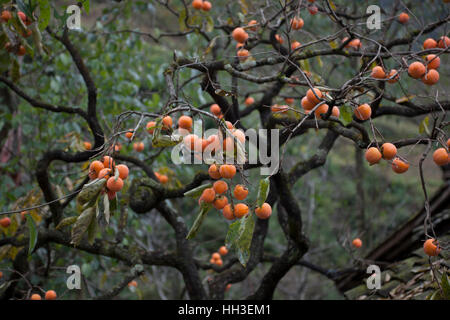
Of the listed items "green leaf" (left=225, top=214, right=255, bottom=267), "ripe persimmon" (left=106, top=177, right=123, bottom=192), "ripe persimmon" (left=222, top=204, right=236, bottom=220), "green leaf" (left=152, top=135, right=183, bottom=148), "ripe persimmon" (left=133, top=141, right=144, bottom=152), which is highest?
"ripe persimmon" (left=133, top=141, right=144, bottom=152)

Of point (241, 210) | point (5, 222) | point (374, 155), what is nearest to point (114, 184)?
point (241, 210)

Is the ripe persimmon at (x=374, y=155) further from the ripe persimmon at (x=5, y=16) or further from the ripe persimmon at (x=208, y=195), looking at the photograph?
the ripe persimmon at (x=5, y=16)

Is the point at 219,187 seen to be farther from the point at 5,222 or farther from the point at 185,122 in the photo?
the point at 5,222

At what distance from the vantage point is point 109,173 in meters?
1.33

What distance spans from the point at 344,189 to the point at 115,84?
4752 mm

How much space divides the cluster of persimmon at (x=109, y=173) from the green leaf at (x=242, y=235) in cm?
37

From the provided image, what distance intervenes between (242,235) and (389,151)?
24.4 inches

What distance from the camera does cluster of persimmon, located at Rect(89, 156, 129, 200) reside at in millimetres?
1280

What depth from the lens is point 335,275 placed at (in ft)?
10.5

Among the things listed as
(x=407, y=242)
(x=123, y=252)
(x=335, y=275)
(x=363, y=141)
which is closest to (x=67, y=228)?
(x=123, y=252)

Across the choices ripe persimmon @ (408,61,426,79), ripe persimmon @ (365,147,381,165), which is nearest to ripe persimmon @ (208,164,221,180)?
ripe persimmon @ (365,147,381,165)

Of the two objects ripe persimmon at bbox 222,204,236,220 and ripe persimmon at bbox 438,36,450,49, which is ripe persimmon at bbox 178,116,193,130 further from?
ripe persimmon at bbox 438,36,450,49

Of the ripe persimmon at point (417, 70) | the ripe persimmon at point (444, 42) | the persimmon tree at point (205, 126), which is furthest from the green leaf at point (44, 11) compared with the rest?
the ripe persimmon at point (444, 42)

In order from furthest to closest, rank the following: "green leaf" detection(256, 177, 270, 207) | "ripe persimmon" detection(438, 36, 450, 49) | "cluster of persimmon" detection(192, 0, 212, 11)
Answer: "cluster of persimmon" detection(192, 0, 212, 11) → "ripe persimmon" detection(438, 36, 450, 49) → "green leaf" detection(256, 177, 270, 207)
